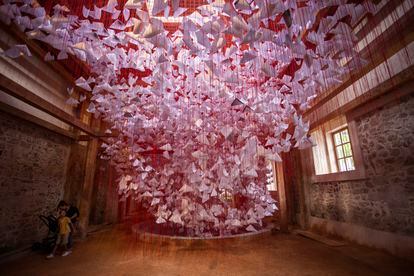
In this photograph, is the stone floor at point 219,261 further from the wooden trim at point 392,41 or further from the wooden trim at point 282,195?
the wooden trim at point 392,41

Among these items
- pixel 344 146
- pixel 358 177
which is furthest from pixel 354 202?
pixel 344 146

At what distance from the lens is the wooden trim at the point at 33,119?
3723mm

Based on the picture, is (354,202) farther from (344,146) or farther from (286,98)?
(286,98)

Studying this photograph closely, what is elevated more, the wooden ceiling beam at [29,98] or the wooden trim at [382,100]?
the wooden ceiling beam at [29,98]

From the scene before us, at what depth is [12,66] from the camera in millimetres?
3869

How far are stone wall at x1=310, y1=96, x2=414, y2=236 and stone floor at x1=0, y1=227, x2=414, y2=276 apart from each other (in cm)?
63

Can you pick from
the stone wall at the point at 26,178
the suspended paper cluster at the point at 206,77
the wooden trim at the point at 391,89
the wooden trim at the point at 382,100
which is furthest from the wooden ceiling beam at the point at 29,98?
the wooden trim at the point at 382,100

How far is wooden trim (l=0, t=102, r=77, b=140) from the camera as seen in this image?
372cm

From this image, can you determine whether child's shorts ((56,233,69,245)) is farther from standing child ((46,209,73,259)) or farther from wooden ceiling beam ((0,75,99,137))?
wooden ceiling beam ((0,75,99,137))

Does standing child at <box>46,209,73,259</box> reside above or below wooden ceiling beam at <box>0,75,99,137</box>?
below

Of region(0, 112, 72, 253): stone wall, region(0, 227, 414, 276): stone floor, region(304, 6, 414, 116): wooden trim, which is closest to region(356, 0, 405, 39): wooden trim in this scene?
region(304, 6, 414, 116): wooden trim

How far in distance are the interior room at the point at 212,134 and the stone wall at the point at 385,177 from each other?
0.07 ft

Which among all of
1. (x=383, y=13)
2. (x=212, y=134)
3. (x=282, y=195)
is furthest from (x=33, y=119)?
(x=282, y=195)

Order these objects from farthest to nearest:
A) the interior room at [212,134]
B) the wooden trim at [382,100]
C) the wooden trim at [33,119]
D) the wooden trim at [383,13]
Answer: the wooden trim at [33,119] → the wooden trim at [382,100] → the interior room at [212,134] → the wooden trim at [383,13]
